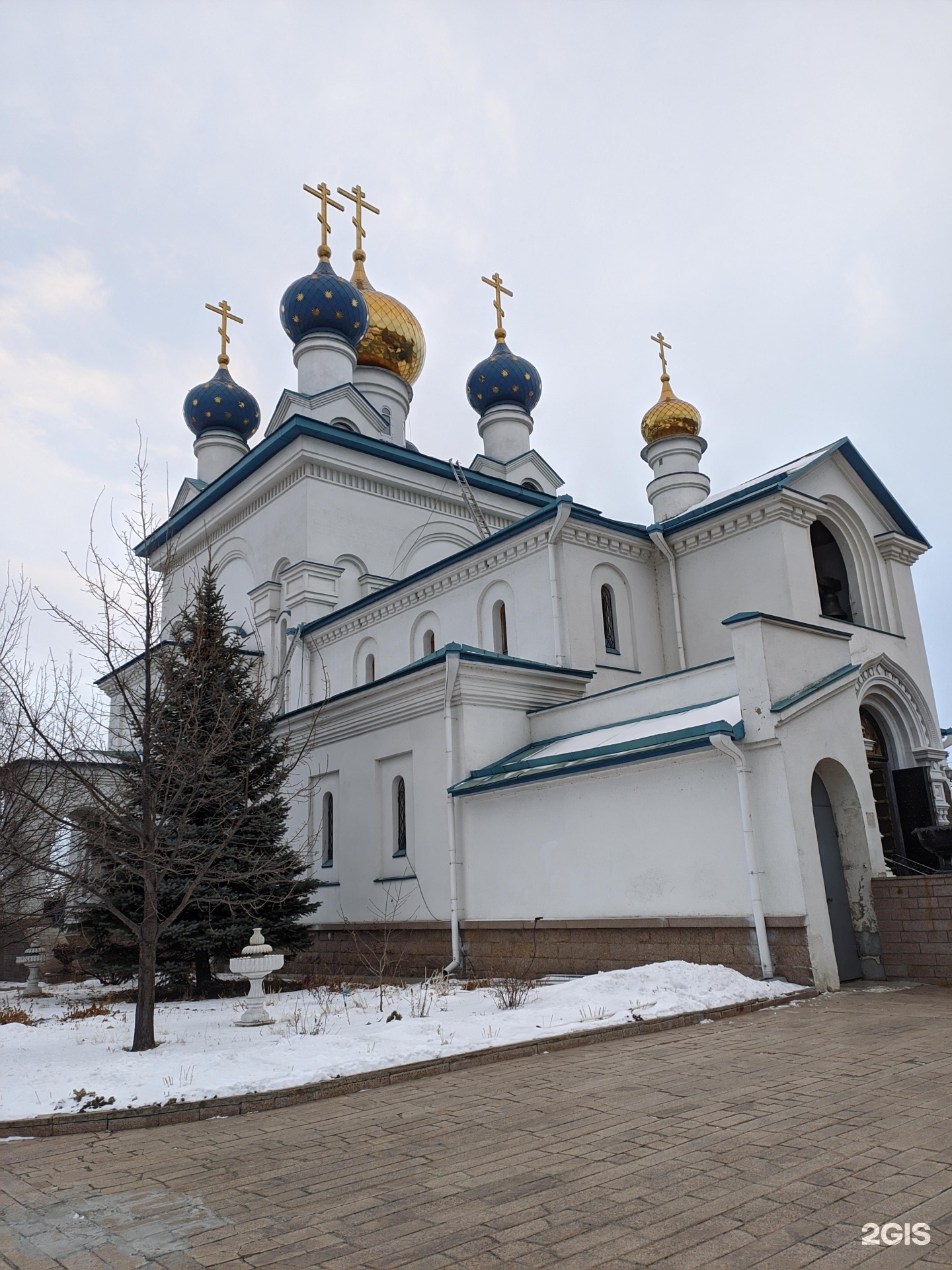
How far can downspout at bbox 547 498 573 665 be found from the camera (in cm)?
1459

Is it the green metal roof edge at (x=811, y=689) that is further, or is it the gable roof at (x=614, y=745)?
the gable roof at (x=614, y=745)

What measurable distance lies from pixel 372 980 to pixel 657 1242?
9.29m

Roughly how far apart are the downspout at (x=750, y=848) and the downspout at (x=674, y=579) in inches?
268

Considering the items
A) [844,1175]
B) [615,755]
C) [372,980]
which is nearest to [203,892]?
[372,980]

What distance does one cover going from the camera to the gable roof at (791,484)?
563 inches

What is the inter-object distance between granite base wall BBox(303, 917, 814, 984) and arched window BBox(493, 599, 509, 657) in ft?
17.3

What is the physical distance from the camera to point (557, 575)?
14.9 m

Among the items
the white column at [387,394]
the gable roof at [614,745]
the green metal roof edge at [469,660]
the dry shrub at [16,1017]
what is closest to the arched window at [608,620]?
the green metal roof edge at [469,660]

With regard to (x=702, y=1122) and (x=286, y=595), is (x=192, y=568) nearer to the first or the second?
(x=286, y=595)

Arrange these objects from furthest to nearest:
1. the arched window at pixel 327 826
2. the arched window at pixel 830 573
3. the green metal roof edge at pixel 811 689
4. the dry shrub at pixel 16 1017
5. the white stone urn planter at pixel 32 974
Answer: the arched window at pixel 830 573 → the arched window at pixel 327 826 → the white stone urn planter at pixel 32 974 → the dry shrub at pixel 16 1017 → the green metal roof edge at pixel 811 689

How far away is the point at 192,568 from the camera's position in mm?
24609

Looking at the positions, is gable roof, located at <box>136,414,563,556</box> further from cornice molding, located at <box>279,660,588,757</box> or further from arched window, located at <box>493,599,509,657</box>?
cornice molding, located at <box>279,660,588,757</box>

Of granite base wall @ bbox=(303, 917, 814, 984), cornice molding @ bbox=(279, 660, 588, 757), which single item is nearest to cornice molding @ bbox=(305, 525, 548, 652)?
cornice molding @ bbox=(279, 660, 588, 757)

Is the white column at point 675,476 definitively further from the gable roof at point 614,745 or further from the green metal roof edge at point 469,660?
the gable roof at point 614,745
